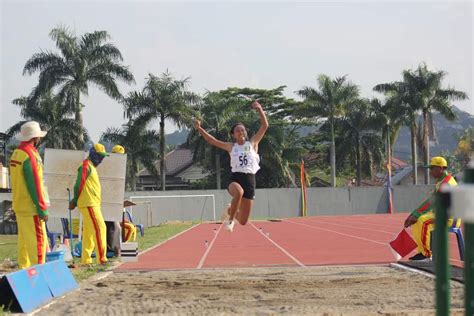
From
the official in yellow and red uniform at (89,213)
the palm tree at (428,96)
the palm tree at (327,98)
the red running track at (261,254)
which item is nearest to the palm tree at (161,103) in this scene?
the palm tree at (327,98)

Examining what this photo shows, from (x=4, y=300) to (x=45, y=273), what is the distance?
2.34 feet

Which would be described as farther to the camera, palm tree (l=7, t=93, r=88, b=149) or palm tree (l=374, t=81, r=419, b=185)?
palm tree (l=374, t=81, r=419, b=185)

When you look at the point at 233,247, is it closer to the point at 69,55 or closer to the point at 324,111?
the point at 69,55

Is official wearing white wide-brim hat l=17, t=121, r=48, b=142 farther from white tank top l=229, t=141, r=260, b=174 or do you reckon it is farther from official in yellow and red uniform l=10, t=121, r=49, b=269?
white tank top l=229, t=141, r=260, b=174

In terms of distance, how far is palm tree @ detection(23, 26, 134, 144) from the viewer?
132 ft

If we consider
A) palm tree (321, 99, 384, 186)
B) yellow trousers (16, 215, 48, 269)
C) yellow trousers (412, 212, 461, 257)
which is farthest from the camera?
palm tree (321, 99, 384, 186)

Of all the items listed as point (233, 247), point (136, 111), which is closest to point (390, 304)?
point (233, 247)

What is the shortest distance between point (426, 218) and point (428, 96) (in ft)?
139

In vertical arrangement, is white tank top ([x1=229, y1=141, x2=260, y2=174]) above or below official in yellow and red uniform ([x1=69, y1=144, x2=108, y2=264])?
above

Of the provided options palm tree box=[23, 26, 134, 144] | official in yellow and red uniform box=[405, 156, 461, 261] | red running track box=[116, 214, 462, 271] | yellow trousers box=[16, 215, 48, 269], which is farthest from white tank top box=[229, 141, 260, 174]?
palm tree box=[23, 26, 134, 144]

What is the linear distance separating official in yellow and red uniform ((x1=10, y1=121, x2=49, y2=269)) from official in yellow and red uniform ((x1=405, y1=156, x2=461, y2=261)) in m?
4.82

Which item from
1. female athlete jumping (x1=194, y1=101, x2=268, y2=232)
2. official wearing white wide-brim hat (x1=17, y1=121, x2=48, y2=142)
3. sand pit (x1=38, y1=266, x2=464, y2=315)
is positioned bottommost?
sand pit (x1=38, y1=266, x2=464, y2=315)

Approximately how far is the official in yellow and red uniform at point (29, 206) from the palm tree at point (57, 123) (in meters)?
33.9

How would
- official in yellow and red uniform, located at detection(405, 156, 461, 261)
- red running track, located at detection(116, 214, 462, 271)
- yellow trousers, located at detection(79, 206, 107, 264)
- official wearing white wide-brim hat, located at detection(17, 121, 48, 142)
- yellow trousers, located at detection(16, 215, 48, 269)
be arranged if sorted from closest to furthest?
yellow trousers, located at detection(16, 215, 48, 269)
official wearing white wide-brim hat, located at detection(17, 121, 48, 142)
official in yellow and red uniform, located at detection(405, 156, 461, 261)
yellow trousers, located at detection(79, 206, 107, 264)
red running track, located at detection(116, 214, 462, 271)
